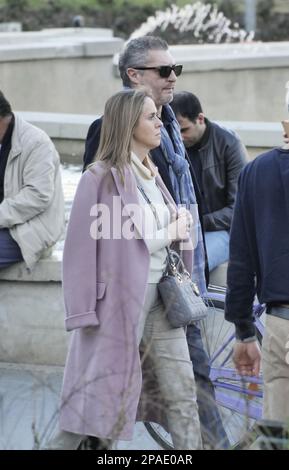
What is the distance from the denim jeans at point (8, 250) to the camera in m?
7.71

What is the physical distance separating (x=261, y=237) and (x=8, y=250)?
300 cm

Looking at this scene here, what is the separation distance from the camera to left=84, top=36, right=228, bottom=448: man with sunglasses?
586 cm

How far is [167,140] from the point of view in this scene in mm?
6035

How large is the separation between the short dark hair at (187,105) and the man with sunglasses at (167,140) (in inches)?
40.9

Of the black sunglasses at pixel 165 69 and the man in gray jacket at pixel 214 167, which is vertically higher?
the black sunglasses at pixel 165 69

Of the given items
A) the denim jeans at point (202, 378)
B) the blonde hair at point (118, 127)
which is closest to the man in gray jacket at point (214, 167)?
the denim jeans at point (202, 378)

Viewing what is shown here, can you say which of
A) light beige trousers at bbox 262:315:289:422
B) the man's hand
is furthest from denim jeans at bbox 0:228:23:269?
light beige trousers at bbox 262:315:289:422

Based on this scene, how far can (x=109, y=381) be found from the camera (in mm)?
5289

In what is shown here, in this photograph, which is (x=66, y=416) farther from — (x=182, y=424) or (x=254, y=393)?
(x=254, y=393)

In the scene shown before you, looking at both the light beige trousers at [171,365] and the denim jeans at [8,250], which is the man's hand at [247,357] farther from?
the denim jeans at [8,250]

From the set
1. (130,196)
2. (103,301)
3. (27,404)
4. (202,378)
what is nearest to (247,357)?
(202,378)

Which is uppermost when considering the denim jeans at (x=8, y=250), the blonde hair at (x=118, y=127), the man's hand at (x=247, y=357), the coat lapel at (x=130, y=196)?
the blonde hair at (x=118, y=127)

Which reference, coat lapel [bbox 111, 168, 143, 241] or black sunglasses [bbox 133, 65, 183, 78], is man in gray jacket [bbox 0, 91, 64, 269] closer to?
black sunglasses [bbox 133, 65, 183, 78]
